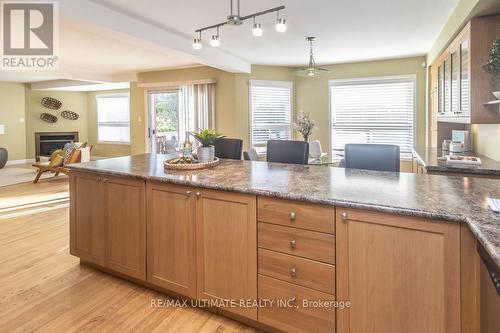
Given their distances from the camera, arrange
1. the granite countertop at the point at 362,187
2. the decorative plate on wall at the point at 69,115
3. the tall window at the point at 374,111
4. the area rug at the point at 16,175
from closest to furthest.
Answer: the granite countertop at the point at 362,187 < the tall window at the point at 374,111 < the area rug at the point at 16,175 < the decorative plate on wall at the point at 69,115

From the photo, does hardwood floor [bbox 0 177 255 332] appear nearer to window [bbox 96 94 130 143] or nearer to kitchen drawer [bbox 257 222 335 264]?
kitchen drawer [bbox 257 222 335 264]

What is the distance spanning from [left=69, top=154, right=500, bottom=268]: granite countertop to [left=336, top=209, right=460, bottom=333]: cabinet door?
76 mm

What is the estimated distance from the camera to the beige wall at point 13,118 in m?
9.49

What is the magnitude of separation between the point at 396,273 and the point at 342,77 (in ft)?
18.6

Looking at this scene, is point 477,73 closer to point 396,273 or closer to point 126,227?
point 396,273

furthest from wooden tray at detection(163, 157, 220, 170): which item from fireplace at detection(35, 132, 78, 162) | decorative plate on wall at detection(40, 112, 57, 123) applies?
decorative plate on wall at detection(40, 112, 57, 123)

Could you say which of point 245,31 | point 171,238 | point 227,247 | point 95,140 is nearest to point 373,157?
point 227,247

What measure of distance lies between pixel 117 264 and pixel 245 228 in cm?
127

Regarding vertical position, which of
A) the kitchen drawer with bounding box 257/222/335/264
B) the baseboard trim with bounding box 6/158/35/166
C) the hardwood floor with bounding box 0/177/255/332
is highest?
the baseboard trim with bounding box 6/158/35/166

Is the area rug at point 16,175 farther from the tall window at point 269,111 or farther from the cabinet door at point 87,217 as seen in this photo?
the cabinet door at point 87,217

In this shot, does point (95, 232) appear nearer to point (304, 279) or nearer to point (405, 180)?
point (304, 279)

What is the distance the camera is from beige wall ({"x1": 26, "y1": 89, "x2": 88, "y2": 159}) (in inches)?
401

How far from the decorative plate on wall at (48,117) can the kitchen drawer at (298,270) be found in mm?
10798

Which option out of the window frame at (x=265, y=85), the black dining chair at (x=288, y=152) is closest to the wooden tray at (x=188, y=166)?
the black dining chair at (x=288, y=152)
